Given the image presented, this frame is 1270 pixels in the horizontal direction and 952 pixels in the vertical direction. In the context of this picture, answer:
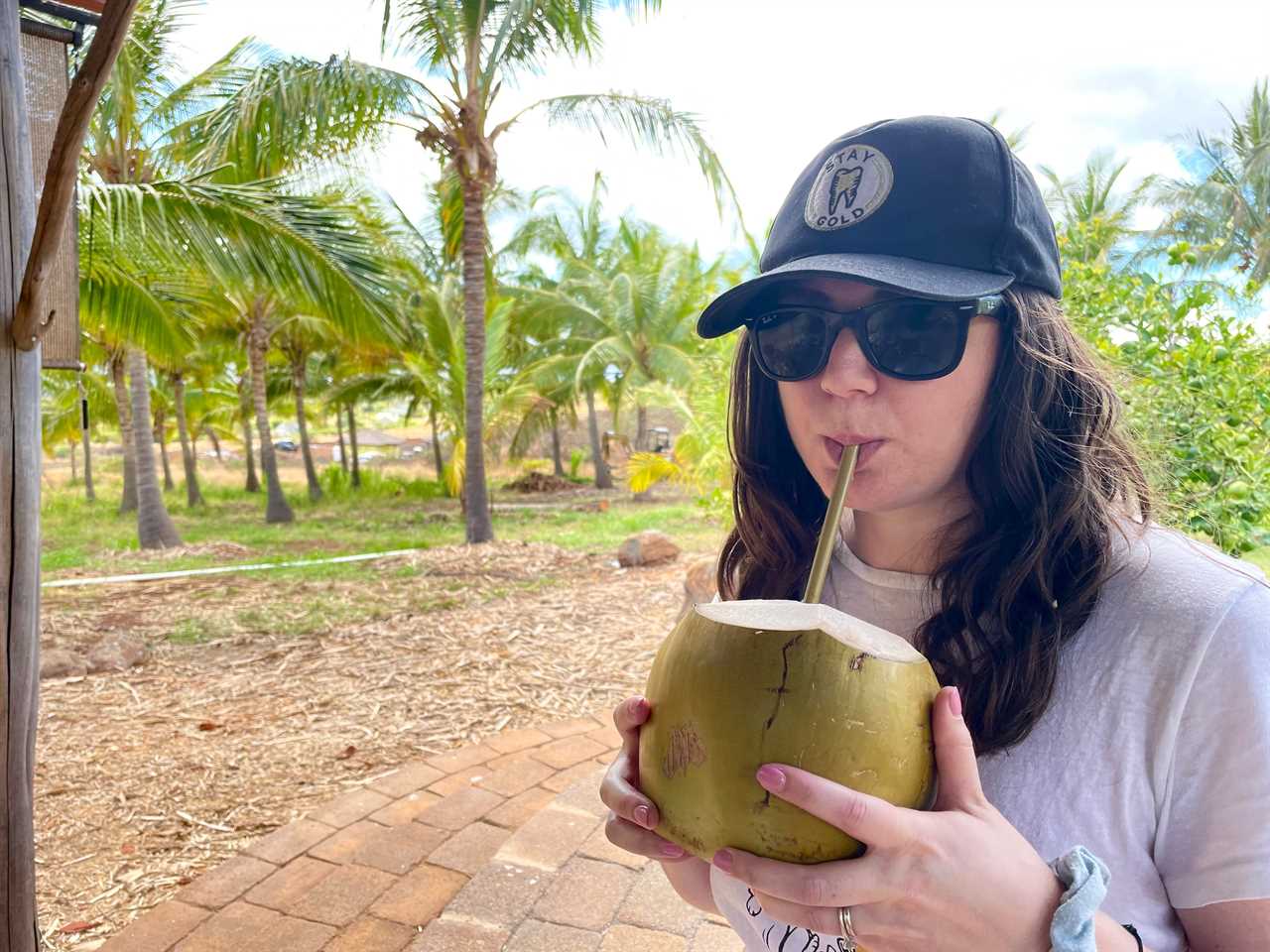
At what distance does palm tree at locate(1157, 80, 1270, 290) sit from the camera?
17891 mm

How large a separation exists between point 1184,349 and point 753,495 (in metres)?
2.54

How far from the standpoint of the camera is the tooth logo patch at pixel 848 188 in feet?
2.60

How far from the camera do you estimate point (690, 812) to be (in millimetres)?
681

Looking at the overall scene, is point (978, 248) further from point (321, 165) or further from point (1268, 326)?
point (321, 165)

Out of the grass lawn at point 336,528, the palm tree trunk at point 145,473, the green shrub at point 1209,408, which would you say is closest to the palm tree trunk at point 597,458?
the grass lawn at point 336,528

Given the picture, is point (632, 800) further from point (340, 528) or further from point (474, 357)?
point (340, 528)

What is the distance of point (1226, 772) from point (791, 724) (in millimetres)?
347

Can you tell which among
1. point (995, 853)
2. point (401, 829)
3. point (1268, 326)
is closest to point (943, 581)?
point (995, 853)

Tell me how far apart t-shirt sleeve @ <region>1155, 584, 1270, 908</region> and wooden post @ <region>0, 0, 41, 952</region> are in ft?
6.11

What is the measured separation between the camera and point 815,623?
0.65 metres

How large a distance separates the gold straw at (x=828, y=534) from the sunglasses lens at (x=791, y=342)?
4.7 inches

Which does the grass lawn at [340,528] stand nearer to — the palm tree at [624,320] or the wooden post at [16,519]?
the palm tree at [624,320]

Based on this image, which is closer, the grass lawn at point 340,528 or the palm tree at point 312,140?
the palm tree at point 312,140

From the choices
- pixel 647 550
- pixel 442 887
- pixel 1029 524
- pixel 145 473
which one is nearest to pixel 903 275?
pixel 1029 524
